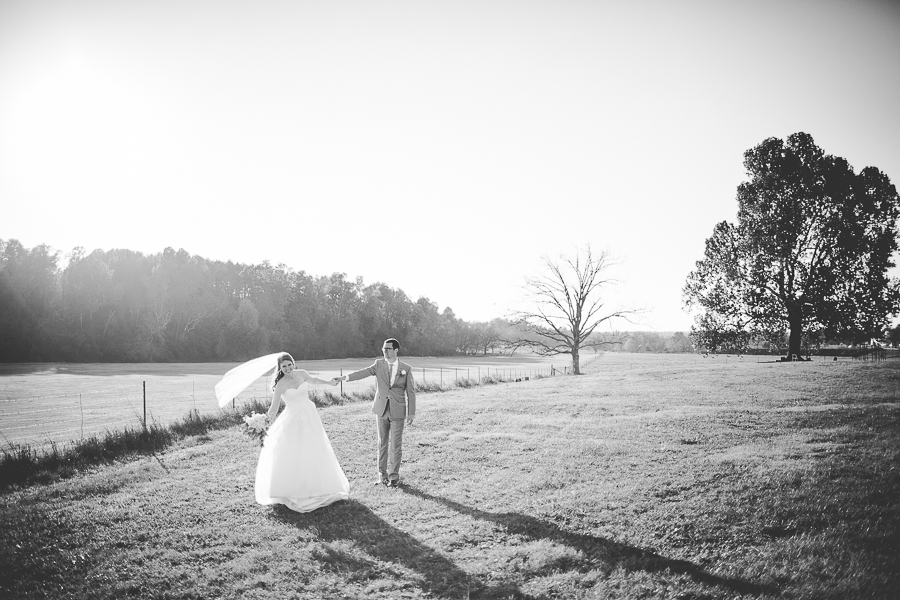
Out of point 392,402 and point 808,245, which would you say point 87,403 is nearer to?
point 392,402

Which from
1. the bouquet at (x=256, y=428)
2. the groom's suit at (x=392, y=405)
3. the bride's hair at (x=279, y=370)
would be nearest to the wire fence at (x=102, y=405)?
the bouquet at (x=256, y=428)

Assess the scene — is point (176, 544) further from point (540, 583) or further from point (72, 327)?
point (72, 327)

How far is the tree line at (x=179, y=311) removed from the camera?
65.7 meters

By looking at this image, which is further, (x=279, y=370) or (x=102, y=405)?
(x=102, y=405)

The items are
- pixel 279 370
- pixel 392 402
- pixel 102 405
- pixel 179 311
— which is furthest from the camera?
pixel 179 311

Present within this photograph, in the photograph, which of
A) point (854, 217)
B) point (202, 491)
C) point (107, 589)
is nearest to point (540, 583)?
point (107, 589)

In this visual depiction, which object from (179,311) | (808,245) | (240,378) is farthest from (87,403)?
(179,311)

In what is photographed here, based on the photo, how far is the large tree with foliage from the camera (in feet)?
93.5

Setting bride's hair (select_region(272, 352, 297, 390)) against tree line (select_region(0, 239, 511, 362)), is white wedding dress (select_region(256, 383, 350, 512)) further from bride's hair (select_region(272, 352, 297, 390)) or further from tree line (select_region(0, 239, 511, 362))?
tree line (select_region(0, 239, 511, 362))

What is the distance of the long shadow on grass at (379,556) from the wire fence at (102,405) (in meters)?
8.39

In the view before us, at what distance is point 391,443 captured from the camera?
29.5 feet

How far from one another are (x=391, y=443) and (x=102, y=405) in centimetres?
2750

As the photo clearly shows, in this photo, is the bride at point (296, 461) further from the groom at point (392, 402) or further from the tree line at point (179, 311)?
the tree line at point (179, 311)

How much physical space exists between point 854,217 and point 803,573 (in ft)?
108
